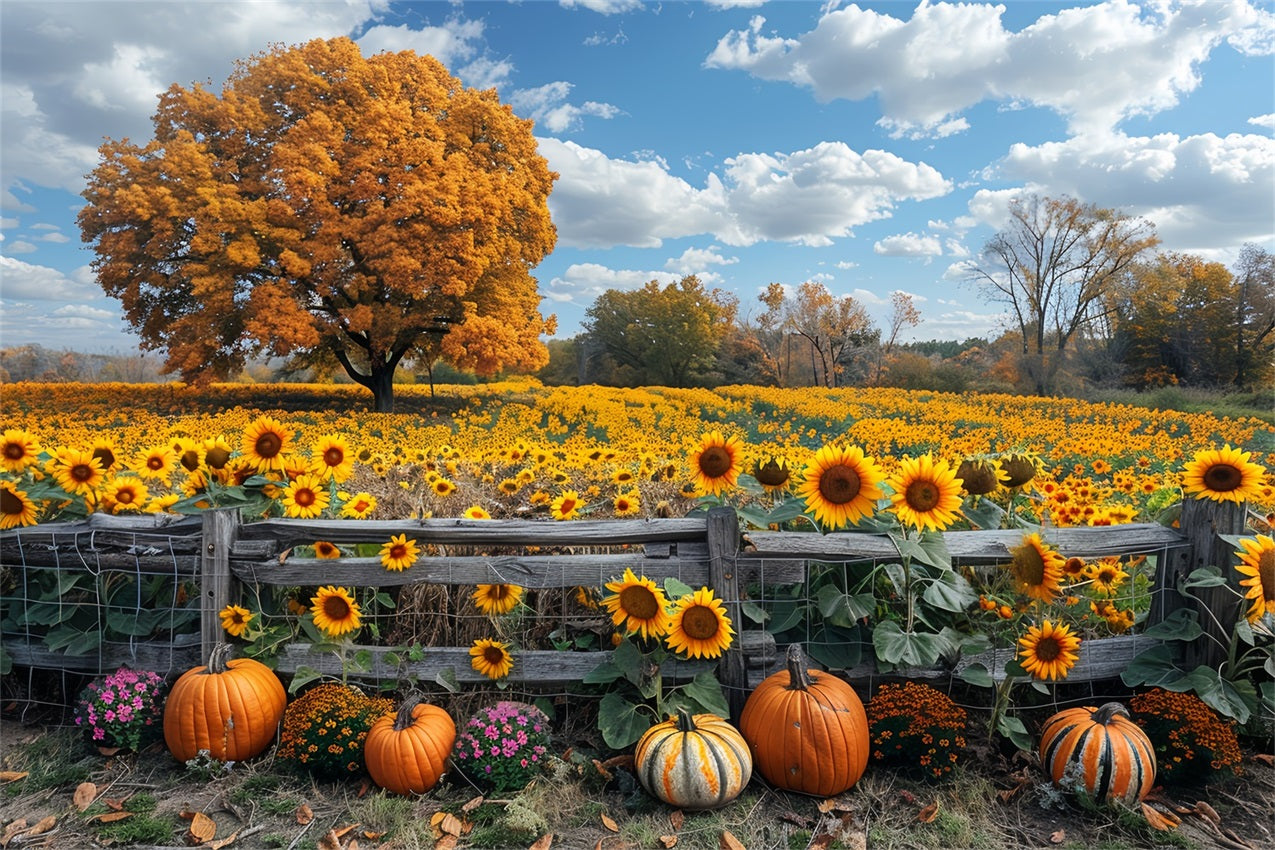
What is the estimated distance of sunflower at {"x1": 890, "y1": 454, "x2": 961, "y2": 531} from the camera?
2.86 meters

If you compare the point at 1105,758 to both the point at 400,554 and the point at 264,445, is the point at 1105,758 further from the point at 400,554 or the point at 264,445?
the point at 264,445

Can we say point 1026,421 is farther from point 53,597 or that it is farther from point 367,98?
point 367,98

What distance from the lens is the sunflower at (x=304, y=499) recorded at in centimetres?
345

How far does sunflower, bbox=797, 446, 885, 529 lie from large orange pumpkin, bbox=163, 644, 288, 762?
2.54 metres

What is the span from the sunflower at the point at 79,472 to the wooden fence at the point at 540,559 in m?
0.21

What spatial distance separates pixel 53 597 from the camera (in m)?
3.71

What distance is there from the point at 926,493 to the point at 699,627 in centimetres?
105

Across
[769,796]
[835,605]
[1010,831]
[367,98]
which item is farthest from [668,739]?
[367,98]

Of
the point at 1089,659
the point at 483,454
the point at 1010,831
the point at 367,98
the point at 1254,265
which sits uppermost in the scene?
the point at 367,98

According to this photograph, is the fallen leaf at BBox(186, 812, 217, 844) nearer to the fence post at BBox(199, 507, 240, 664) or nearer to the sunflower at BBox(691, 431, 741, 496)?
the fence post at BBox(199, 507, 240, 664)

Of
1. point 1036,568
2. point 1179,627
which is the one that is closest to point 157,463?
point 1036,568

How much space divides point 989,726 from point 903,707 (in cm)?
47

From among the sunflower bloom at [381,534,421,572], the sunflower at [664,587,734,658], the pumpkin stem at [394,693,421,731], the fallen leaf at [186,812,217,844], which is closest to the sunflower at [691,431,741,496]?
the sunflower at [664,587,734,658]

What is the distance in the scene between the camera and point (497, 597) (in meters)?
3.32
